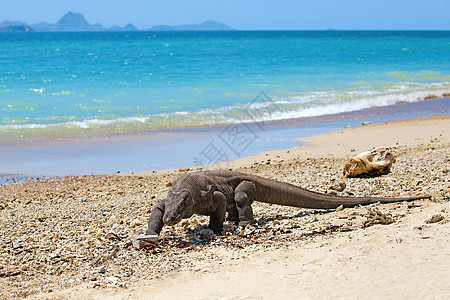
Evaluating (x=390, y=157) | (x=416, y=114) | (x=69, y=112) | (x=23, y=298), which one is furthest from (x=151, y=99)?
(x=23, y=298)

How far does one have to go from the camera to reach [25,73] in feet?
114

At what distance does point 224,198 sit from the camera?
696 centimetres

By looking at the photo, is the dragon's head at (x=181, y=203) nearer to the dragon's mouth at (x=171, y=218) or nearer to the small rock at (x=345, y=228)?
the dragon's mouth at (x=171, y=218)

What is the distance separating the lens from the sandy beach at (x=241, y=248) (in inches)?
195

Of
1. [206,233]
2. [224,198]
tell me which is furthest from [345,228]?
[206,233]

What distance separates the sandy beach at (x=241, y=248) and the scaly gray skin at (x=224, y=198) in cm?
19

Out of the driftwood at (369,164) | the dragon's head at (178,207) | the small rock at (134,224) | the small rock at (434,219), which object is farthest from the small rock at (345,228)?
the driftwood at (369,164)

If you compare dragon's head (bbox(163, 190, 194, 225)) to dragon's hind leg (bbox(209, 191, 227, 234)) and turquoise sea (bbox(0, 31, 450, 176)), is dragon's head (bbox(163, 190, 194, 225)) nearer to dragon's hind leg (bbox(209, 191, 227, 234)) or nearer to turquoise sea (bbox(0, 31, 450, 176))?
dragon's hind leg (bbox(209, 191, 227, 234))

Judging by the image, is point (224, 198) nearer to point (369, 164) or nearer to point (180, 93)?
point (369, 164)

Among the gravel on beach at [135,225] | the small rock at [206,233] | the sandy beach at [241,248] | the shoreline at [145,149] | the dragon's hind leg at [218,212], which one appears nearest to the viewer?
the sandy beach at [241,248]

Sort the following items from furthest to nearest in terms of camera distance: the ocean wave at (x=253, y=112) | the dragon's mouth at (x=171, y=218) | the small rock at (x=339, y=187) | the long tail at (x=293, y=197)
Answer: the ocean wave at (x=253, y=112) → the small rock at (x=339, y=187) → the long tail at (x=293, y=197) → the dragon's mouth at (x=171, y=218)

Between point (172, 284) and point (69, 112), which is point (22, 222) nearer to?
point (172, 284)

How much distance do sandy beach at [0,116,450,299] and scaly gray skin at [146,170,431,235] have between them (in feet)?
0.61

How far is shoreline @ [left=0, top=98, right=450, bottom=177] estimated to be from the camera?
12.5 meters
